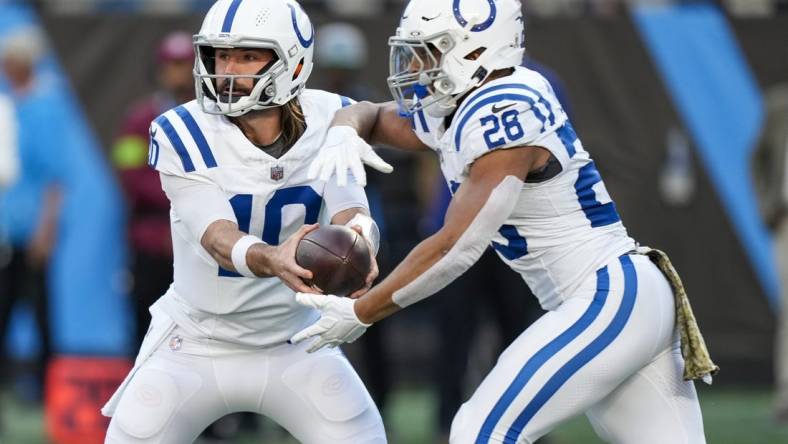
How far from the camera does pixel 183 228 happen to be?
152 inches

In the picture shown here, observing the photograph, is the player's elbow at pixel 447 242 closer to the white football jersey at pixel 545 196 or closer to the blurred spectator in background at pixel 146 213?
the white football jersey at pixel 545 196

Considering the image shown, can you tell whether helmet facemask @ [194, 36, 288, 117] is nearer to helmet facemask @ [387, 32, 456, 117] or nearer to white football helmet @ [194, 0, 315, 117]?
white football helmet @ [194, 0, 315, 117]

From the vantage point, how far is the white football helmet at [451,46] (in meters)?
3.72

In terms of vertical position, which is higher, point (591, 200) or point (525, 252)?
point (591, 200)

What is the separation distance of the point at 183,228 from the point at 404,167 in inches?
151

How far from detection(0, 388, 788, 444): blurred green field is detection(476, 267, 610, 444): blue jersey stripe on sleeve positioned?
8.40 ft

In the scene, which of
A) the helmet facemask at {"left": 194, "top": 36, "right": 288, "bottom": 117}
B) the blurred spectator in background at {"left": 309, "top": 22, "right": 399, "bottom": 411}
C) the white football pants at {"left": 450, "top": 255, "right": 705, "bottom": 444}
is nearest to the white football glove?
the helmet facemask at {"left": 194, "top": 36, "right": 288, "bottom": 117}

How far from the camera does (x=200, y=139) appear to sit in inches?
148

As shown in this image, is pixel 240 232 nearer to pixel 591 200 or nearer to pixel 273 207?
Result: pixel 273 207

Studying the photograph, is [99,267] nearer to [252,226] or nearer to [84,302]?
[84,302]

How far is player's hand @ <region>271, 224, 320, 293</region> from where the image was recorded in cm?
349

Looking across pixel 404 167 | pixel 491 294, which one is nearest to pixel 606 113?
pixel 404 167

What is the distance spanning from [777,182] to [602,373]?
3.46m

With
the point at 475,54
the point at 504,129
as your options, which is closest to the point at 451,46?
the point at 475,54
